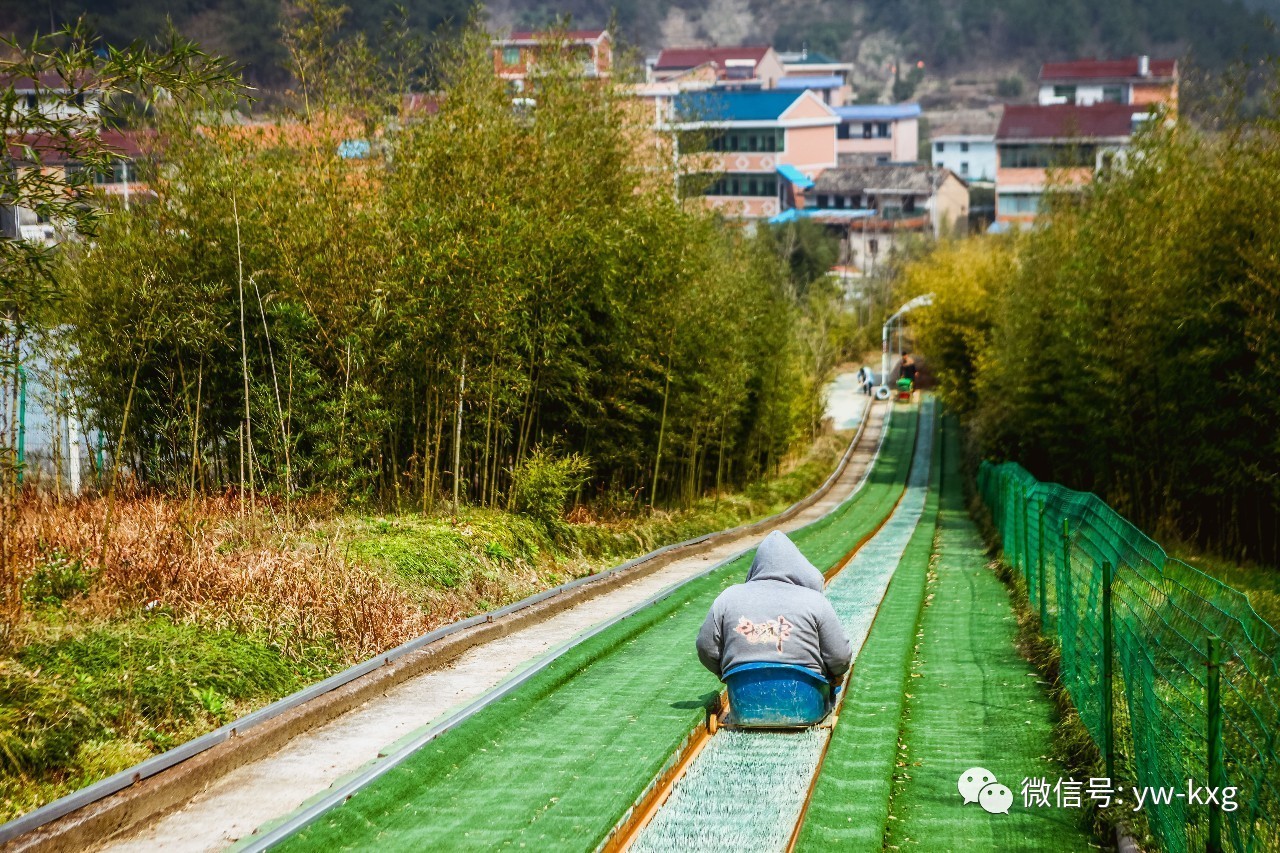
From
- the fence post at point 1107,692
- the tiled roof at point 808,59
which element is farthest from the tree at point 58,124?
the tiled roof at point 808,59

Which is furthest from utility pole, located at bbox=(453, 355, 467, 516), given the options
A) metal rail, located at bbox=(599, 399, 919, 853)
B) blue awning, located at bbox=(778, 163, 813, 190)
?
blue awning, located at bbox=(778, 163, 813, 190)

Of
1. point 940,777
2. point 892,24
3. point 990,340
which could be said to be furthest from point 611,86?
point 892,24

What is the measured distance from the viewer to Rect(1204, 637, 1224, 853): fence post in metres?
4.32

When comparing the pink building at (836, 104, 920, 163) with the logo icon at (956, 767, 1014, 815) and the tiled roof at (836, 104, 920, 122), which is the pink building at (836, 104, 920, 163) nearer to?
the tiled roof at (836, 104, 920, 122)

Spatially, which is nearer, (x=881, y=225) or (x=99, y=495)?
(x=99, y=495)

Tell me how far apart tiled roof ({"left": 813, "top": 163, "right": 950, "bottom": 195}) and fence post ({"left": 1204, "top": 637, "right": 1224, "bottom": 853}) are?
247 feet

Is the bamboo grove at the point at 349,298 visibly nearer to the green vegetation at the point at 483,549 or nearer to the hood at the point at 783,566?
the green vegetation at the point at 483,549

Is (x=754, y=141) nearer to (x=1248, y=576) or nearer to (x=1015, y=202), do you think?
(x=1015, y=202)

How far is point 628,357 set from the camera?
695 inches

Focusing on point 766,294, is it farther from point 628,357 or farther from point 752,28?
point 752,28

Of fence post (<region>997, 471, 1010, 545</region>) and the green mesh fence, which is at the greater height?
the green mesh fence

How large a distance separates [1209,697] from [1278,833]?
17.7 inches

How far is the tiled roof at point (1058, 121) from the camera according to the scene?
79.2 meters

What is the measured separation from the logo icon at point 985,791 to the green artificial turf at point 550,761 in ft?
4.69
